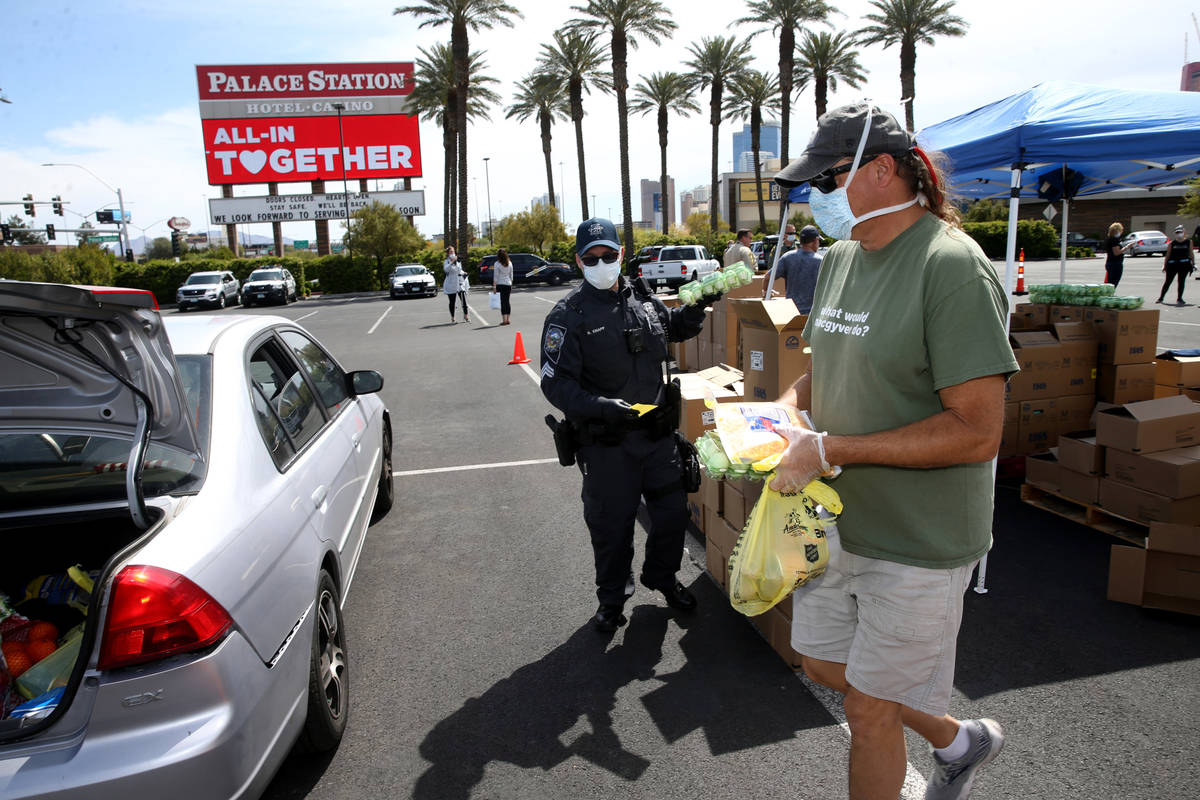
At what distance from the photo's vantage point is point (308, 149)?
54.6 metres

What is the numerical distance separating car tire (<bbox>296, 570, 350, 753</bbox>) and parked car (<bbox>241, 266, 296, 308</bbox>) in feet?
107

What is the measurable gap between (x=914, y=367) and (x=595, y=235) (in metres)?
2.05

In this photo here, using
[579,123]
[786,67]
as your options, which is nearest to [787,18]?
[786,67]

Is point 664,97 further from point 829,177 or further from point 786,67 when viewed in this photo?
point 829,177

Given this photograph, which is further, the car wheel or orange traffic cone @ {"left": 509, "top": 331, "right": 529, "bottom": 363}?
orange traffic cone @ {"left": 509, "top": 331, "right": 529, "bottom": 363}

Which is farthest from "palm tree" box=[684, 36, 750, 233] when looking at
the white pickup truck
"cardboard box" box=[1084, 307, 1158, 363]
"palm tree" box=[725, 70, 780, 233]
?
"cardboard box" box=[1084, 307, 1158, 363]

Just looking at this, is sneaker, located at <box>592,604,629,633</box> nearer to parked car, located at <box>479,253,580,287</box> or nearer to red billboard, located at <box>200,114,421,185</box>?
parked car, located at <box>479,253,580,287</box>

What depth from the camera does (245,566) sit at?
7.33 feet

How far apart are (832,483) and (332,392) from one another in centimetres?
317

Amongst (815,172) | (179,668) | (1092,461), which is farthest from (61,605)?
(1092,461)

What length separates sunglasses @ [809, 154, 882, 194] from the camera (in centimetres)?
193

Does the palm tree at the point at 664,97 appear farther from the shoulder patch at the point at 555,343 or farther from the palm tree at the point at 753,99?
the shoulder patch at the point at 555,343

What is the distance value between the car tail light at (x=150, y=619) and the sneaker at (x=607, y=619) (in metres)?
2.01

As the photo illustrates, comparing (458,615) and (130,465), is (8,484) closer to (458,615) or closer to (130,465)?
(130,465)
